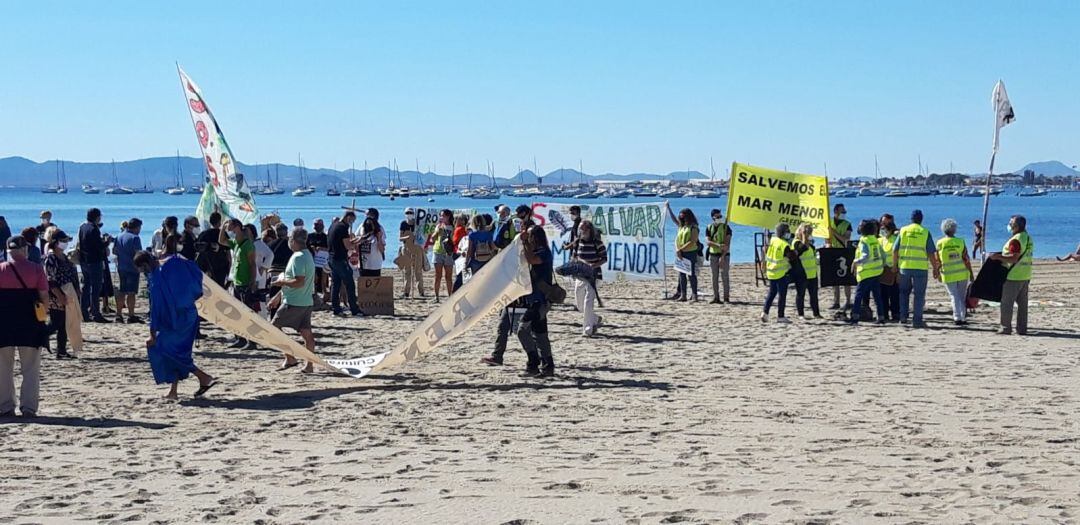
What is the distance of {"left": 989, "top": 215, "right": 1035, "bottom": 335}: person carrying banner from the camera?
16.0 m

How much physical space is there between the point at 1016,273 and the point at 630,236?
7.48 m

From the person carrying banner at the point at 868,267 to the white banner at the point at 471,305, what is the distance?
6.58m

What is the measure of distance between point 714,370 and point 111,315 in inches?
391

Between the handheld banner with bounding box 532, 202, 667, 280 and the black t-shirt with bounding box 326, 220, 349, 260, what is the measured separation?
4.29 m

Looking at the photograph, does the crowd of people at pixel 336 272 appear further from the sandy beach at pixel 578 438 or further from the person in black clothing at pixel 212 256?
the sandy beach at pixel 578 438

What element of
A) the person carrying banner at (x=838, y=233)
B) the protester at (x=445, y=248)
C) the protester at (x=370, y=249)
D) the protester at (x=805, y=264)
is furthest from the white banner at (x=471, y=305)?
the person carrying banner at (x=838, y=233)

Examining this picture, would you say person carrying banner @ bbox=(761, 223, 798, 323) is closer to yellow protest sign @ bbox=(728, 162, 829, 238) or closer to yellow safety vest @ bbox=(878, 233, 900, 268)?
yellow safety vest @ bbox=(878, 233, 900, 268)

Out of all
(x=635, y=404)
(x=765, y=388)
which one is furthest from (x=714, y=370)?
(x=635, y=404)

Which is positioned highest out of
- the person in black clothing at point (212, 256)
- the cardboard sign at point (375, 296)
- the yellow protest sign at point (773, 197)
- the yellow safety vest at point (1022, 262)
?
the yellow protest sign at point (773, 197)

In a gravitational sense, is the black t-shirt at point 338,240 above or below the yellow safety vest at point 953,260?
above

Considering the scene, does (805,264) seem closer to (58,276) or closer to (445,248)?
(445,248)

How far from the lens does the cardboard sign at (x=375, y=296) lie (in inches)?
760

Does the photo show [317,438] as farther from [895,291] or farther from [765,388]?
[895,291]

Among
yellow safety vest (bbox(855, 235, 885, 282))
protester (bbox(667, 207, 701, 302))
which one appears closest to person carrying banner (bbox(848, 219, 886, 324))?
yellow safety vest (bbox(855, 235, 885, 282))
